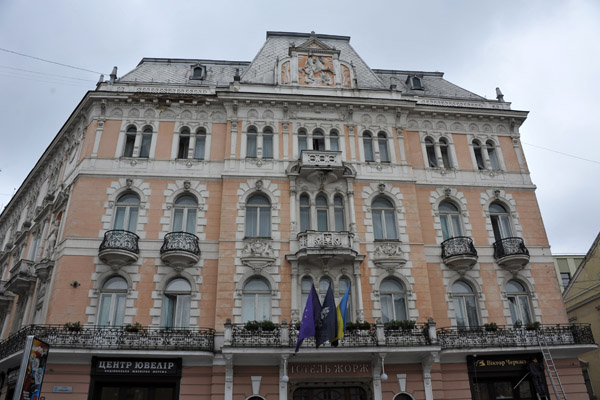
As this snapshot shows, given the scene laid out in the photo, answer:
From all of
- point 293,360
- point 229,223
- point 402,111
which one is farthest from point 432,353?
point 402,111

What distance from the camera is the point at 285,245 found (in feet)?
72.1

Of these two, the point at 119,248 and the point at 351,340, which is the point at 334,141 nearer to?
the point at 351,340

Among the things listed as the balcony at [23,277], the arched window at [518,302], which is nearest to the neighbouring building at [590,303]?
the arched window at [518,302]

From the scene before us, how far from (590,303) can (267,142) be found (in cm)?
2502

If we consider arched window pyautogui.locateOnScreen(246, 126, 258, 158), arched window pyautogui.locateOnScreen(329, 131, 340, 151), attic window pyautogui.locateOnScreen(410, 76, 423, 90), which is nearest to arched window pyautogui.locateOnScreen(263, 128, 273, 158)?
arched window pyautogui.locateOnScreen(246, 126, 258, 158)

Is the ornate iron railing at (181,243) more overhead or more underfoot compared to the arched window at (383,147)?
more underfoot

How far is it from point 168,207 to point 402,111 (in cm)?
1394

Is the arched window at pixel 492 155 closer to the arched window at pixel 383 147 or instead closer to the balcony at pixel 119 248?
the arched window at pixel 383 147

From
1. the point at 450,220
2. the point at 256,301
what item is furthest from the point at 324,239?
the point at 450,220

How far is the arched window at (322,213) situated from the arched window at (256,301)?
4.13 m

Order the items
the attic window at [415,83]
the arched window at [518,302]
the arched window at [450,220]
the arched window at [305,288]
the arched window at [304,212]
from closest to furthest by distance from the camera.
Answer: the arched window at [305,288] → the arched window at [518,302] → the arched window at [304,212] → the arched window at [450,220] → the attic window at [415,83]

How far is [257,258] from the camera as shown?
70.2ft

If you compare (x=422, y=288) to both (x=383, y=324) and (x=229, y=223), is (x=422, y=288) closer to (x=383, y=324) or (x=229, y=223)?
(x=383, y=324)

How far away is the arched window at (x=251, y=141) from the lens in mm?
24533
